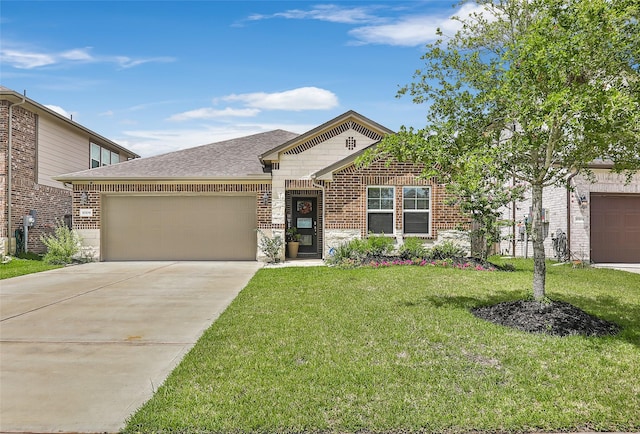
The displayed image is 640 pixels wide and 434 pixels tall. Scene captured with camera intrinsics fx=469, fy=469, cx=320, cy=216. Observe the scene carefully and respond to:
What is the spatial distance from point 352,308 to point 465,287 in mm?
3232

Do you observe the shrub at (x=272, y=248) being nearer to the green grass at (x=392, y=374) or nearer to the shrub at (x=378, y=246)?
the shrub at (x=378, y=246)

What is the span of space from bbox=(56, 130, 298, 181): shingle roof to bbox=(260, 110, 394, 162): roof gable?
1196mm

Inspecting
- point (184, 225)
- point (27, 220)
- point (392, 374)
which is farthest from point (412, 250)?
point (27, 220)

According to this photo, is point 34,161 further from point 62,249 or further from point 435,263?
point 435,263

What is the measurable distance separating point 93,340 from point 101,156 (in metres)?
19.9

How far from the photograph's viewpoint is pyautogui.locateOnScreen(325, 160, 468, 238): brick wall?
49.8 feet

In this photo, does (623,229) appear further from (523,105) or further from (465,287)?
(523,105)

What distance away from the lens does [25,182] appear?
57.5ft

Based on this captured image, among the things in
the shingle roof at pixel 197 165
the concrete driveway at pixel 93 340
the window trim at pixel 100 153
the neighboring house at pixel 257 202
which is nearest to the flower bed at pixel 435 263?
the neighboring house at pixel 257 202

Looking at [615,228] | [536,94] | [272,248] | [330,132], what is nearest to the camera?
[536,94]

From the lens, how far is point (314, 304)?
8.16 meters

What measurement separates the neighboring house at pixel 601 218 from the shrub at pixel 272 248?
7.73m

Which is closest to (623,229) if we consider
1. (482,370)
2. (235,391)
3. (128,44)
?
(482,370)

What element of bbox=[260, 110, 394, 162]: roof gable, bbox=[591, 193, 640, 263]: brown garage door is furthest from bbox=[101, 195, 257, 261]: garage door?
bbox=[591, 193, 640, 263]: brown garage door
